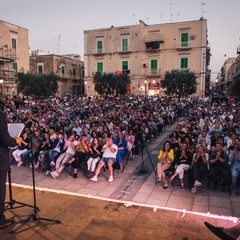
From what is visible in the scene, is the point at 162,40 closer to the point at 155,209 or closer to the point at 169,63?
the point at 169,63

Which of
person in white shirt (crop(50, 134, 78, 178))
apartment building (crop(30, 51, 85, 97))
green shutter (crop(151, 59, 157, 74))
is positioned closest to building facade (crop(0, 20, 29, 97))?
apartment building (crop(30, 51, 85, 97))

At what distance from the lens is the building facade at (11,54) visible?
1133 inches

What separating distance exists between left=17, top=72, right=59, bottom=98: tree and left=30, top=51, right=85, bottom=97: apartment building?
32.6 feet

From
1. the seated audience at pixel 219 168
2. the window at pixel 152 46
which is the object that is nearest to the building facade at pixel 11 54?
the window at pixel 152 46

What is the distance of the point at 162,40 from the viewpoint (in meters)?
35.7

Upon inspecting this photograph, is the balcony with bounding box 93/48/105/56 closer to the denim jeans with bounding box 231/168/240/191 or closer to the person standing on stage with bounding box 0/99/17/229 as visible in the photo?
the denim jeans with bounding box 231/168/240/191

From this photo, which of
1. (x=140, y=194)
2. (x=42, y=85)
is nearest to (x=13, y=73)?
(x=42, y=85)

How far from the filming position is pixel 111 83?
33.8 m

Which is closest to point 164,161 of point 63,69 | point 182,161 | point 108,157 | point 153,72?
point 182,161

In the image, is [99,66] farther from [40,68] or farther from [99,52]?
[40,68]

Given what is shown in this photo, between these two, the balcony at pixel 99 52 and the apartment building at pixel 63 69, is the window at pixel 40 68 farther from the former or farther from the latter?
the balcony at pixel 99 52

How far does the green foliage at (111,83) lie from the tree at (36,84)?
6.95 m

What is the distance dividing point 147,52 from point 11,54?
18544mm

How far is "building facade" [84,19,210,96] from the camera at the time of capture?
115 feet
